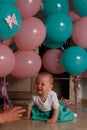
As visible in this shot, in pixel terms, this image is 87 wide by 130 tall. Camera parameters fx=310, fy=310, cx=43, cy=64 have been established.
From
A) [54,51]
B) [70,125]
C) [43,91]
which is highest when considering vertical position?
[54,51]

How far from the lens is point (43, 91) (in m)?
2.22

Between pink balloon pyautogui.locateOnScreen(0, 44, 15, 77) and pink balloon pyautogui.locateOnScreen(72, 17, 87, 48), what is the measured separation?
614mm

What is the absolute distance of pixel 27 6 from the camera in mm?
2318

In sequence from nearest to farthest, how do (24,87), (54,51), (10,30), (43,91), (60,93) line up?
(10,30), (43,91), (54,51), (24,87), (60,93)

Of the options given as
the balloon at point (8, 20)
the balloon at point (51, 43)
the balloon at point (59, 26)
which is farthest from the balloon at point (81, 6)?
the balloon at point (8, 20)

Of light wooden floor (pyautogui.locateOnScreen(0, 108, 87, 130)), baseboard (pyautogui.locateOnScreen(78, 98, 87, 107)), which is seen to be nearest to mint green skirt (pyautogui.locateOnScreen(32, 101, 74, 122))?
light wooden floor (pyautogui.locateOnScreen(0, 108, 87, 130))

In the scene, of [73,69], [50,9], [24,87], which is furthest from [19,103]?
[50,9]

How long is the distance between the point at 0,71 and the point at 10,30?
1.00 feet

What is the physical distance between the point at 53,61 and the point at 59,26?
0.33 meters

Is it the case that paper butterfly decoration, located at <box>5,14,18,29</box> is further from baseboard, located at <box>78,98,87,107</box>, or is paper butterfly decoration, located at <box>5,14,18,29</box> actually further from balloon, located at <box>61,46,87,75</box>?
baseboard, located at <box>78,98,87,107</box>

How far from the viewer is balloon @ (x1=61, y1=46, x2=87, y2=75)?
8.00 ft

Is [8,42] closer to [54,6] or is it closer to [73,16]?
Result: [54,6]

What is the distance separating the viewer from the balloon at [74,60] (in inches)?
96.0

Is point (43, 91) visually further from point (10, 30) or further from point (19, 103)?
point (19, 103)
